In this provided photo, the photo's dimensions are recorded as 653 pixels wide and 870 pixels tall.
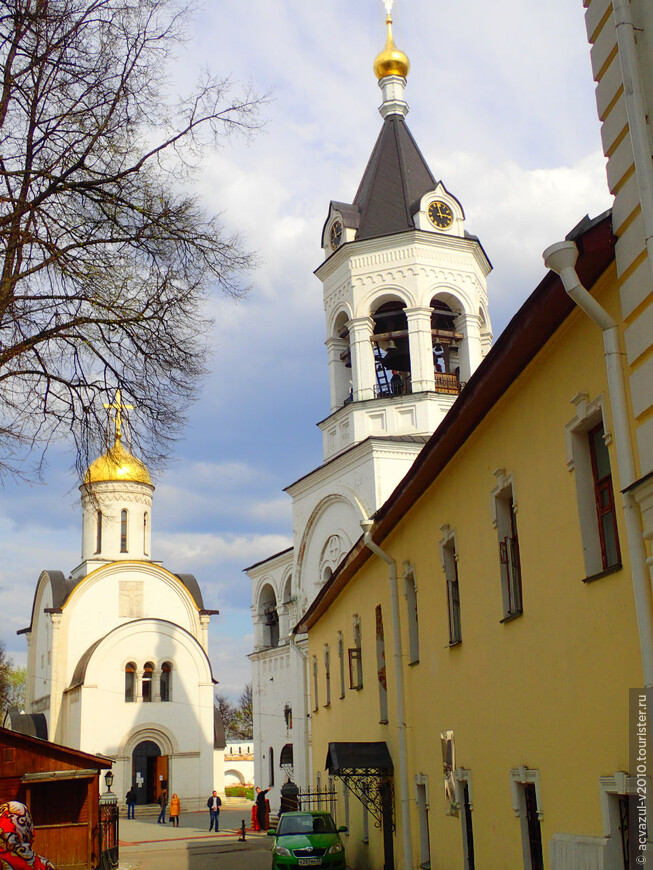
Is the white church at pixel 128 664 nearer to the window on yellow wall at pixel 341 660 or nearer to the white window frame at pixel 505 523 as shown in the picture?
the window on yellow wall at pixel 341 660

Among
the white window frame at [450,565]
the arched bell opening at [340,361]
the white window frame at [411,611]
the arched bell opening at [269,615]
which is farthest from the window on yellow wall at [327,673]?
the white window frame at [450,565]

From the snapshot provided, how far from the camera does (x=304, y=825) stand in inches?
661

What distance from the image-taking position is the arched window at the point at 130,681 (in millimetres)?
44900

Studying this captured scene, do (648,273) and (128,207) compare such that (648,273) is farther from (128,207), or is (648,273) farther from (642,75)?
(128,207)

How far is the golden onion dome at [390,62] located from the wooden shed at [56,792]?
2204cm

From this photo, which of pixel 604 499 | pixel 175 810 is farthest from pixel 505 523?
pixel 175 810

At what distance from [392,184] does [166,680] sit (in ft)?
85.9

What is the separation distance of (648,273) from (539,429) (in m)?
2.62

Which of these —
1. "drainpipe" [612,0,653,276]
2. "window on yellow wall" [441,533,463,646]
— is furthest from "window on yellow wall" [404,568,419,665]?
"drainpipe" [612,0,653,276]

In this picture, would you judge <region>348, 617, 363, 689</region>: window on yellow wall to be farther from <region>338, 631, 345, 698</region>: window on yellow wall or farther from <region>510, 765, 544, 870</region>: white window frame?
<region>510, 765, 544, 870</region>: white window frame

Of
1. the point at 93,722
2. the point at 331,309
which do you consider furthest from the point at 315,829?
the point at 93,722

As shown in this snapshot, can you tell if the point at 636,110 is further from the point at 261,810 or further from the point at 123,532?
the point at 123,532

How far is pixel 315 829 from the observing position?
1672 centimetres

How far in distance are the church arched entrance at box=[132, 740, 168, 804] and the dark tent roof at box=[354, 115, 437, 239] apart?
2589 cm
